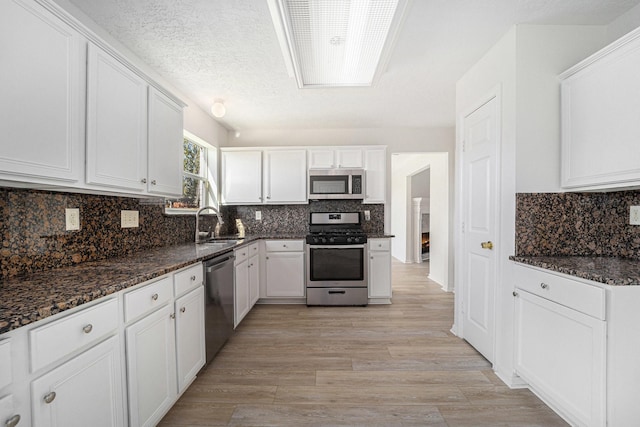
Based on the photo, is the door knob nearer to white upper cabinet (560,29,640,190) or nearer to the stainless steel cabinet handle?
white upper cabinet (560,29,640,190)

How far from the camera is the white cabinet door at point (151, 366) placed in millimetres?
1355

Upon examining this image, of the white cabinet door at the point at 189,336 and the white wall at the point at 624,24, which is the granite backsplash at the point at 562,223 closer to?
the white wall at the point at 624,24

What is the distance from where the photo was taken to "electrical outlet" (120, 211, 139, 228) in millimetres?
2144

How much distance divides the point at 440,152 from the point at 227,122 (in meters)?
3.13

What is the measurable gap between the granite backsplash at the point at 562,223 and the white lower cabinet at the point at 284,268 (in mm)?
2475

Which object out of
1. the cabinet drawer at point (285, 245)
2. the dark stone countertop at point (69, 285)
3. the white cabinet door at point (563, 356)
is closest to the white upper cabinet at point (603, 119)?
the white cabinet door at point (563, 356)

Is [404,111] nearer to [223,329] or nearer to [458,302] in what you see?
[458,302]

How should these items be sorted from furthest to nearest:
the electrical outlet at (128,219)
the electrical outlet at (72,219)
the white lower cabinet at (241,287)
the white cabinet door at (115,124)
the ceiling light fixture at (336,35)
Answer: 1. the white lower cabinet at (241,287)
2. the electrical outlet at (128,219)
3. the electrical outlet at (72,219)
4. the ceiling light fixture at (336,35)
5. the white cabinet door at (115,124)

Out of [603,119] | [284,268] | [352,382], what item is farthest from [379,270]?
[603,119]

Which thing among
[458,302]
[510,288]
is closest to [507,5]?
[510,288]

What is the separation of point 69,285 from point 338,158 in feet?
10.8

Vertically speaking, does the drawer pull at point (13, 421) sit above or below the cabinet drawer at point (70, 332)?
below

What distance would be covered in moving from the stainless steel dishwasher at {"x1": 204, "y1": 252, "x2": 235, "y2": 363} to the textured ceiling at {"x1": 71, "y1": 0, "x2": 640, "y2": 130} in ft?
5.36

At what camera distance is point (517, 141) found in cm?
197
